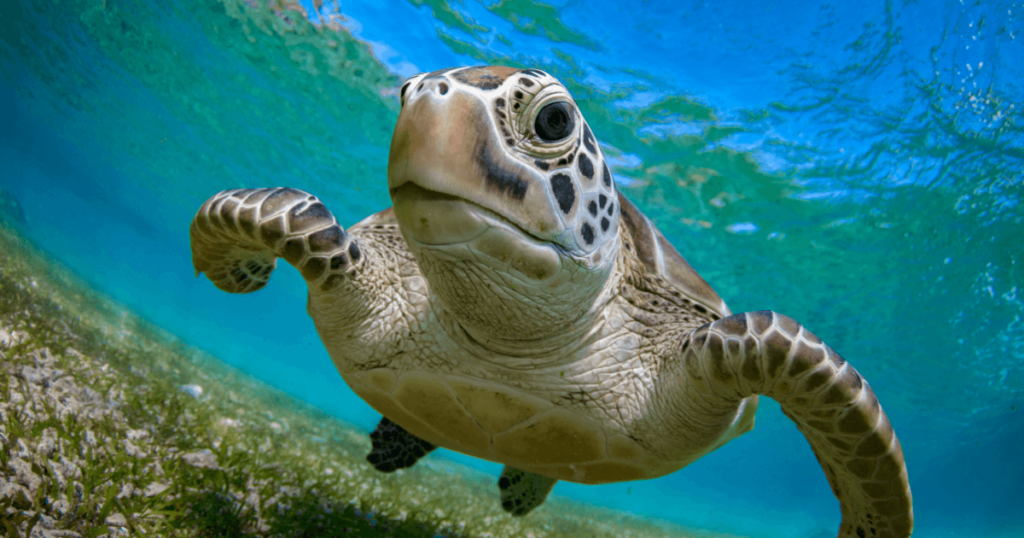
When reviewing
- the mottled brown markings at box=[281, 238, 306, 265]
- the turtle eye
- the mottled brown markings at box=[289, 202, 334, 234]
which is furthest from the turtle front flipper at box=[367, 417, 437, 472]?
the turtle eye

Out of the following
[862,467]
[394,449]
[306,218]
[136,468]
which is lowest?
[136,468]

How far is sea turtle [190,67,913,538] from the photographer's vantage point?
47.9 inches

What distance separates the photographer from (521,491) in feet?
10.9

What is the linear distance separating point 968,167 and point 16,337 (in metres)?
13.4

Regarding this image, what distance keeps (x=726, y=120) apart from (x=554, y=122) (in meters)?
8.69

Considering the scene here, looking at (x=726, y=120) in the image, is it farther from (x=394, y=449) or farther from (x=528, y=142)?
(x=528, y=142)

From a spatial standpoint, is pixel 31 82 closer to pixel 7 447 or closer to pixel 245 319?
pixel 7 447

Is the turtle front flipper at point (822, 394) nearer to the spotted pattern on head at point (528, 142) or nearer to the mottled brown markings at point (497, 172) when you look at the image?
the spotted pattern on head at point (528, 142)

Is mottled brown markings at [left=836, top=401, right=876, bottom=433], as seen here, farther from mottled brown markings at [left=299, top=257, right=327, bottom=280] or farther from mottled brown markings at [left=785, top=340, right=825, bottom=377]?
mottled brown markings at [left=299, top=257, right=327, bottom=280]

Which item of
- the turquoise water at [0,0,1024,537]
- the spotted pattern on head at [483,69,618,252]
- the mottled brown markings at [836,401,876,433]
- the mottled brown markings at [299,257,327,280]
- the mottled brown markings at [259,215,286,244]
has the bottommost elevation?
the mottled brown markings at [299,257,327,280]

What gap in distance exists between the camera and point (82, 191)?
3347 cm

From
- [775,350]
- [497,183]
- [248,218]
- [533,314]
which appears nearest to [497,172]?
[497,183]

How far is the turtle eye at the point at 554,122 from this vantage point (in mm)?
1276

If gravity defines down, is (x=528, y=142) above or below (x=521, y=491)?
above
